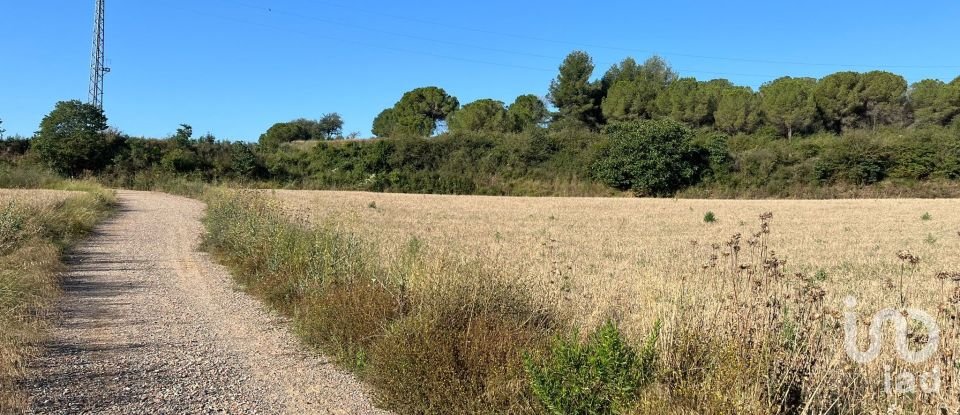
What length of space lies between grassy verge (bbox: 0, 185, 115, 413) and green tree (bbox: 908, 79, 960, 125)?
233 ft

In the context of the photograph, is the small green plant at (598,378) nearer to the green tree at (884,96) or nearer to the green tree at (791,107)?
the green tree at (791,107)

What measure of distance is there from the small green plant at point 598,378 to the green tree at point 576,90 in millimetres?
68820

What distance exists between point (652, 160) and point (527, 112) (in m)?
32.5

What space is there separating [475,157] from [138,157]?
29541 millimetres

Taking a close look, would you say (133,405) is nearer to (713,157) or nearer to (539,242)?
(539,242)

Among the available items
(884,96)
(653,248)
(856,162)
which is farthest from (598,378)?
(884,96)

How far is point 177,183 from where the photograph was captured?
38.1 m

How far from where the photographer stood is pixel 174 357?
16.7ft

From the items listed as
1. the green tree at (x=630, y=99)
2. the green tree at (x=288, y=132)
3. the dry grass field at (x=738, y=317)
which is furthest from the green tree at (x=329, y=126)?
the dry grass field at (x=738, y=317)

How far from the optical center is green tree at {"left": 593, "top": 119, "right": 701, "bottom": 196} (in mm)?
48000

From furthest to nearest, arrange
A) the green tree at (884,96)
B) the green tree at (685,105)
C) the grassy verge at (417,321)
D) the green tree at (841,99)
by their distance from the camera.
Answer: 1. the green tree at (685,105)
2. the green tree at (841,99)
3. the green tree at (884,96)
4. the grassy verge at (417,321)

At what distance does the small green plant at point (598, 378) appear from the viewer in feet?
11.3

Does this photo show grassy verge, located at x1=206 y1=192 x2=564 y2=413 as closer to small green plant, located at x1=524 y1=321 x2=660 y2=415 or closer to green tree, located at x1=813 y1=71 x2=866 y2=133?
small green plant, located at x1=524 y1=321 x2=660 y2=415

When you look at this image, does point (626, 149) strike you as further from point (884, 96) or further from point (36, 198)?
point (36, 198)
